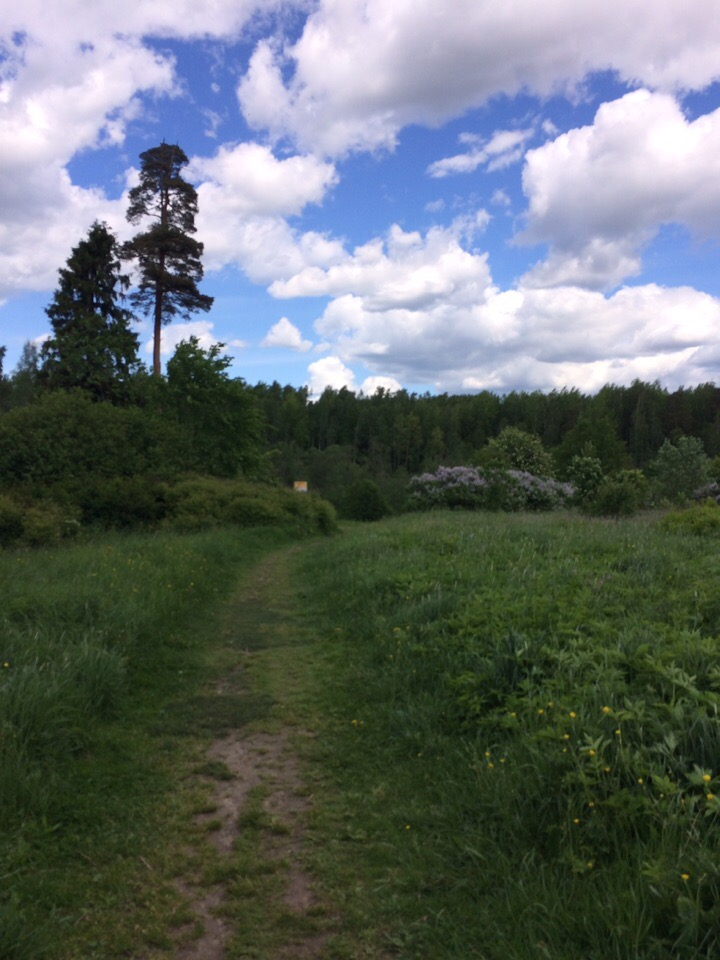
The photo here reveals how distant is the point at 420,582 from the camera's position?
849 centimetres

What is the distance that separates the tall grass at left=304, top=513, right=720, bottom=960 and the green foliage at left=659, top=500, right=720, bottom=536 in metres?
4.92

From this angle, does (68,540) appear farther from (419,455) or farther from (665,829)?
(419,455)

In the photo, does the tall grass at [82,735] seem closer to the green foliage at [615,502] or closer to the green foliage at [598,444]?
the green foliage at [615,502]

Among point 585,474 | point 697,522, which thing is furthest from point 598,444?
point 697,522

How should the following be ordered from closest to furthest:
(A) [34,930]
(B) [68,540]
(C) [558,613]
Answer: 1. (A) [34,930]
2. (C) [558,613]
3. (B) [68,540]

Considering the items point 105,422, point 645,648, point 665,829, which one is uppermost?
point 105,422

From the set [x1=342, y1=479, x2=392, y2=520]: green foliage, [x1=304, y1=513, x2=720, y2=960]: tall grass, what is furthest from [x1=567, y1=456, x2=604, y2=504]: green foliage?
[x1=304, y1=513, x2=720, y2=960]: tall grass

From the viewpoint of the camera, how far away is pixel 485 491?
81.9 ft

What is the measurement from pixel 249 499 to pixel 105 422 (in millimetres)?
4674

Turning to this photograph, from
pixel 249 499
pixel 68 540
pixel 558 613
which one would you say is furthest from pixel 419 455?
pixel 558 613

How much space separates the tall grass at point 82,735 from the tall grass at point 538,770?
1167 millimetres

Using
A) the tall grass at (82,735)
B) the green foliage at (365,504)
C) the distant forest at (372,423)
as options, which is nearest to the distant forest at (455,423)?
the distant forest at (372,423)

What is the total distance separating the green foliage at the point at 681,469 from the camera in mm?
30281

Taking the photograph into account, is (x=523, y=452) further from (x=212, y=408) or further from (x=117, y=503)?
(x=117, y=503)
